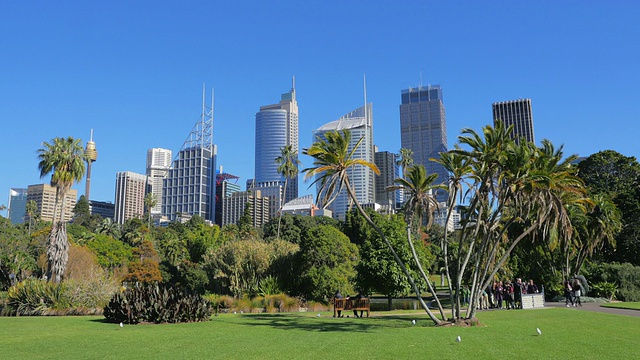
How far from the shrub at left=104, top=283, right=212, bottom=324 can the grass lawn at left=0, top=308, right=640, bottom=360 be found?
37.7 inches

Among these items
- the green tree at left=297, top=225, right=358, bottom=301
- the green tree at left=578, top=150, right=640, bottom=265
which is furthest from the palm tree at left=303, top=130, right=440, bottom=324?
the green tree at left=578, top=150, right=640, bottom=265

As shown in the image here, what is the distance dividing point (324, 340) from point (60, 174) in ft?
109

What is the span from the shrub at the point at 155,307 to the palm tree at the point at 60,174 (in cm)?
2018

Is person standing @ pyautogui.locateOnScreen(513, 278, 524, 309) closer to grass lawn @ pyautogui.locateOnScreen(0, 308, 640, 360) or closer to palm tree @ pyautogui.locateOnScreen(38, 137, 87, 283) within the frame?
grass lawn @ pyautogui.locateOnScreen(0, 308, 640, 360)

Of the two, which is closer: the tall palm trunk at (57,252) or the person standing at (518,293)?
the person standing at (518,293)

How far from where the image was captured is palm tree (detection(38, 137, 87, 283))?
1476 inches

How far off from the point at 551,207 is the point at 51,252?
35248 mm

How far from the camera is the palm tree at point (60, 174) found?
3750 cm

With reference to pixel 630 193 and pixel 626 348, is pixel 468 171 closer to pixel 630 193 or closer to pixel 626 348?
pixel 626 348

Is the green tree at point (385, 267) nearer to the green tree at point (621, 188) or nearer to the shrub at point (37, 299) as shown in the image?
the green tree at point (621, 188)

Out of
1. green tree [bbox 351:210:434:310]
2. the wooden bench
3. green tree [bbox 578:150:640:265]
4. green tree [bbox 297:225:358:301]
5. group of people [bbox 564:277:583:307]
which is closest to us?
the wooden bench

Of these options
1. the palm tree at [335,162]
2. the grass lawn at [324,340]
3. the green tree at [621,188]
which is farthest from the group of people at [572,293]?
the palm tree at [335,162]

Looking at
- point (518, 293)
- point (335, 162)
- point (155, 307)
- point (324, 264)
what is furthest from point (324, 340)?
point (324, 264)

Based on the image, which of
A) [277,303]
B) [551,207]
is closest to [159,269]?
[277,303]
